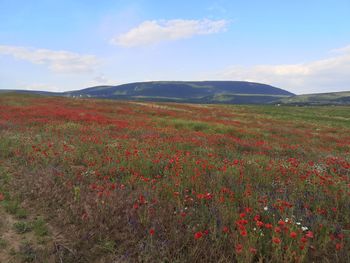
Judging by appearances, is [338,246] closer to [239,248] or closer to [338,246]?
[338,246]

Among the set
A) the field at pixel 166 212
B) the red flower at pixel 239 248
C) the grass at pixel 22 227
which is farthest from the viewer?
the grass at pixel 22 227

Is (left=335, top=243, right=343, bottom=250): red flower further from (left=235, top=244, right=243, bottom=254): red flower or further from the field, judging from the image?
(left=235, top=244, right=243, bottom=254): red flower

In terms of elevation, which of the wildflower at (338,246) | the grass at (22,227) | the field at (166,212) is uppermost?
the wildflower at (338,246)

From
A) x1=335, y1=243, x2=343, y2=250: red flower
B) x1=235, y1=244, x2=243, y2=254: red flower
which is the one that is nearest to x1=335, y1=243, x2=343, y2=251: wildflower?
x1=335, y1=243, x2=343, y2=250: red flower

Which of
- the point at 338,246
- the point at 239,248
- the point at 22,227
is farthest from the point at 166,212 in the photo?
the point at 338,246

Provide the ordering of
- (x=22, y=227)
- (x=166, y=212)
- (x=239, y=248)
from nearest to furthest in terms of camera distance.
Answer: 1. (x=239, y=248)
2. (x=22, y=227)
3. (x=166, y=212)

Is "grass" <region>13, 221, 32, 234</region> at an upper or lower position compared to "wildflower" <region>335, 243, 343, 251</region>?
lower

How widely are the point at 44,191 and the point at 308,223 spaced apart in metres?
5.19

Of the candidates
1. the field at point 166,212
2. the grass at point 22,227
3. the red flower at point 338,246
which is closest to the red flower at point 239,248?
the field at point 166,212

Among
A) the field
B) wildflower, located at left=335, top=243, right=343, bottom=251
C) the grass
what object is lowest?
the grass

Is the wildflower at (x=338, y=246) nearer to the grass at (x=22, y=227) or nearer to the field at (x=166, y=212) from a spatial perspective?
the field at (x=166, y=212)

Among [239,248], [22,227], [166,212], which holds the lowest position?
[22,227]

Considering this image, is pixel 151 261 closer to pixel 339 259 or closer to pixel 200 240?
pixel 200 240

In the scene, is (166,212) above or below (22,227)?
above
